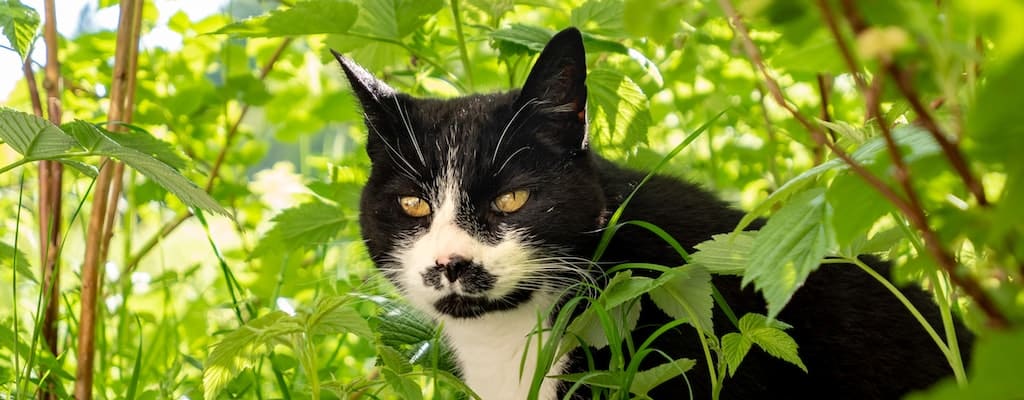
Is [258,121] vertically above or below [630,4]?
below

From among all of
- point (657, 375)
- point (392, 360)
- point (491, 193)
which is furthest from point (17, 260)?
point (657, 375)

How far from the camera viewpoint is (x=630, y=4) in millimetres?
718

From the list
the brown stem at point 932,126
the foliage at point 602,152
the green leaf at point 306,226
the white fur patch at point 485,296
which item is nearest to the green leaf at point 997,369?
the foliage at point 602,152

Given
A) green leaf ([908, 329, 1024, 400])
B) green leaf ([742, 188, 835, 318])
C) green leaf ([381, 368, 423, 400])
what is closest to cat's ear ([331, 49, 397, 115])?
green leaf ([381, 368, 423, 400])

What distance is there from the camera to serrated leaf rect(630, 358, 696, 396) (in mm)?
1499

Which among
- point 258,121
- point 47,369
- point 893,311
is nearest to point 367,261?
point 47,369

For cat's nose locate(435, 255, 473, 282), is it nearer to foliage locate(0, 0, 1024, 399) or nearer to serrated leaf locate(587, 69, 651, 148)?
foliage locate(0, 0, 1024, 399)

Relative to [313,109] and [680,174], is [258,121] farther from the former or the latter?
[680,174]

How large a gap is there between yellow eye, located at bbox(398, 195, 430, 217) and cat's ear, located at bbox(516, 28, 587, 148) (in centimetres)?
28

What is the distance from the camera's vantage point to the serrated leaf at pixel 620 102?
6.92ft

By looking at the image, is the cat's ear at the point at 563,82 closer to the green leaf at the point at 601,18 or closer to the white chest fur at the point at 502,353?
the green leaf at the point at 601,18

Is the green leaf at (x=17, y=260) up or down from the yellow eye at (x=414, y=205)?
up

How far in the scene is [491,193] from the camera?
6.23 feet

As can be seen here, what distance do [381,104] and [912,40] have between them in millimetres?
1500
